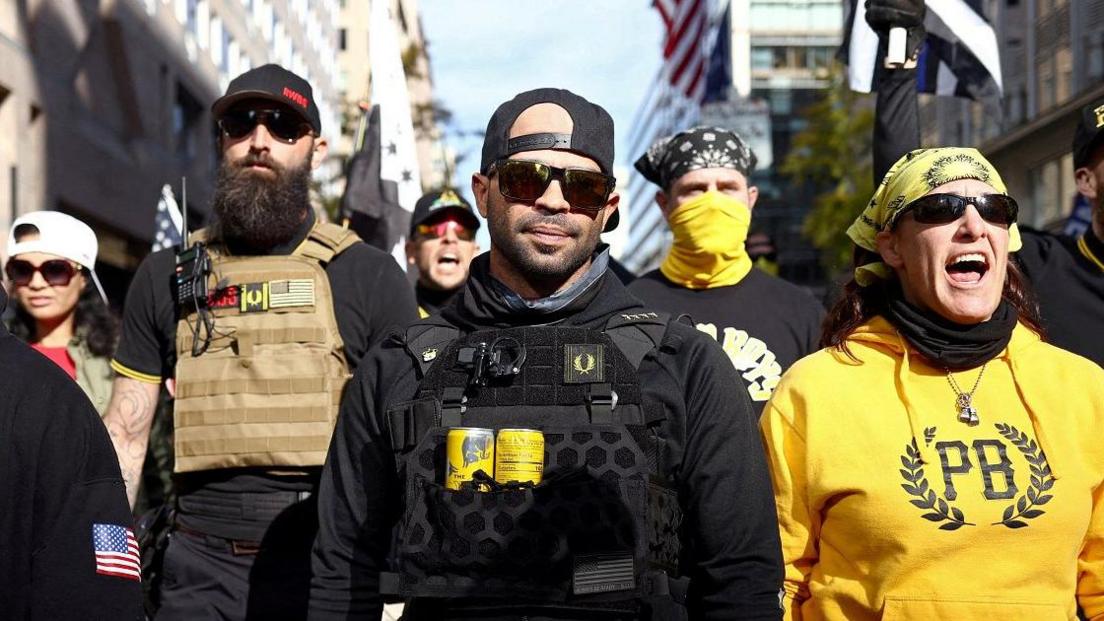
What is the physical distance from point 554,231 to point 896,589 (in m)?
1.23

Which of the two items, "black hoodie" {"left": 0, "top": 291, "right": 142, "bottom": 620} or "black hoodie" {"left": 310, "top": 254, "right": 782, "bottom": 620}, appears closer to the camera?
"black hoodie" {"left": 0, "top": 291, "right": 142, "bottom": 620}

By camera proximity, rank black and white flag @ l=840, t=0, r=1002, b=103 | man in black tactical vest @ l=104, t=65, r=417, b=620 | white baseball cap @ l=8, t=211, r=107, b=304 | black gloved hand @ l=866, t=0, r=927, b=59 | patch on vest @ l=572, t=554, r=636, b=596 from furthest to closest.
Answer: black and white flag @ l=840, t=0, r=1002, b=103 → white baseball cap @ l=8, t=211, r=107, b=304 → black gloved hand @ l=866, t=0, r=927, b=59 → man in black tactical vest @ l=104, t=65, r=417, b=620 → patch on vest @ l=572, t=554, r=636, b=596

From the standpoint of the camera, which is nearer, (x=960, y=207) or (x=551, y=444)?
(x=551, y=444)

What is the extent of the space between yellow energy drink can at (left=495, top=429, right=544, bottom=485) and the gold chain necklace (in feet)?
3.89

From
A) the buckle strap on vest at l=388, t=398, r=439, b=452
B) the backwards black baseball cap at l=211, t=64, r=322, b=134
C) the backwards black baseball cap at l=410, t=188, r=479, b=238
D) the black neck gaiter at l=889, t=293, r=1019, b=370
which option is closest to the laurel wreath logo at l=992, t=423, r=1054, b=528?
the black neck gaiter at l=889, t=293, r=1019, b=370

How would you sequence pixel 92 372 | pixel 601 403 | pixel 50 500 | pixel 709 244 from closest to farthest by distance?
pixel 50 500
pixel 601 403
pixel 709 244
pixel 92 372

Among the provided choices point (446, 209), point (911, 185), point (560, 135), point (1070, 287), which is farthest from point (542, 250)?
point (446, 209)

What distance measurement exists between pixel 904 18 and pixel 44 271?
4.10 metres

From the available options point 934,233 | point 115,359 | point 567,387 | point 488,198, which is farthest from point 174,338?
point 934,233

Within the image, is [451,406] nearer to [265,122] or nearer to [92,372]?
[265,122]

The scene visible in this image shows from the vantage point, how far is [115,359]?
4.90 meters

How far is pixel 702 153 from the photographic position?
227 inches

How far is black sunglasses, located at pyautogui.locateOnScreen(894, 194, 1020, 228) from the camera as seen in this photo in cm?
361

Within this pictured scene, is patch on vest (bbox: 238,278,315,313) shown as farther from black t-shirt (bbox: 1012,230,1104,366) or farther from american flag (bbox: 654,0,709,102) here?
american flag (bbox: 654,0,709,102)
